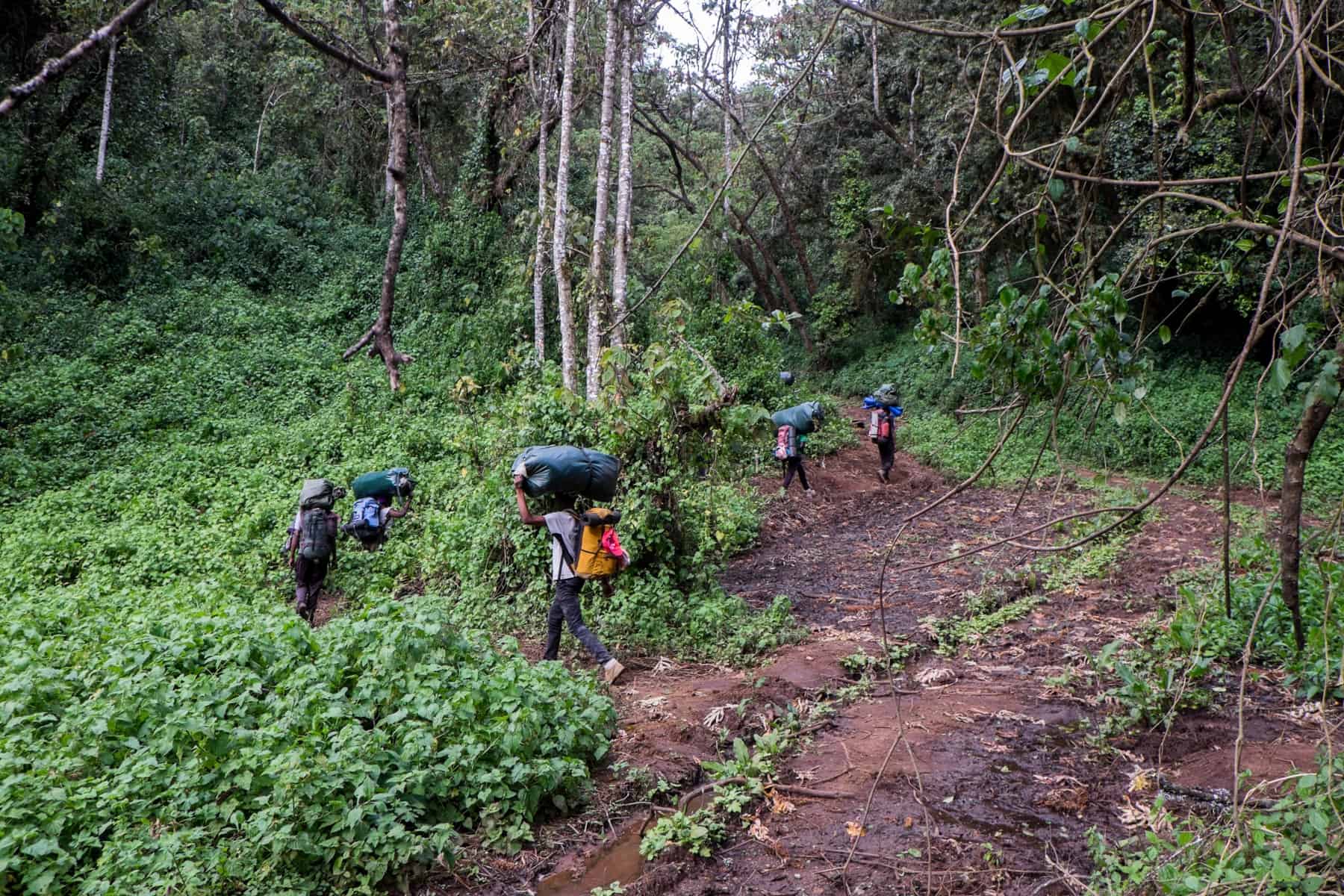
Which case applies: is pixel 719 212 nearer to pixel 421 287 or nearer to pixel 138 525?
pixel 421 287

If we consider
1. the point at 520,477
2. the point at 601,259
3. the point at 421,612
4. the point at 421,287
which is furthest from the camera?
the point at 421,287

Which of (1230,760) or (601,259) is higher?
(601,259)

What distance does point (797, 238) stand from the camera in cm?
2564

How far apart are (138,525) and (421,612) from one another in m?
6.92

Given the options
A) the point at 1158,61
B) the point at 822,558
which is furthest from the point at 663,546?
the point at 1158,61

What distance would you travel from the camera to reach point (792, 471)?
42.9 feet

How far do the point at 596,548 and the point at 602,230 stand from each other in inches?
234

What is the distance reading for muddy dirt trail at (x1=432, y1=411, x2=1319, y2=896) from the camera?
3.78 m

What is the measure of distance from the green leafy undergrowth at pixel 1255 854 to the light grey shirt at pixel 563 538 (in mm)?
3907

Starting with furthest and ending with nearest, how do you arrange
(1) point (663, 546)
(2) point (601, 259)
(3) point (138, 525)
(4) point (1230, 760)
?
(2) point (601, 259) → (3) point (138, 525) → (1) point (663, 546) → (4) point (1230, 760)

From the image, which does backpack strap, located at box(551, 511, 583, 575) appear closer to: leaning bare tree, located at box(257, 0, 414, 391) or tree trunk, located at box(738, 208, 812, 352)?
leaning bare tree, located at box(257, 0, 414, 391)

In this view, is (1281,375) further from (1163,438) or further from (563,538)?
(1163,438)

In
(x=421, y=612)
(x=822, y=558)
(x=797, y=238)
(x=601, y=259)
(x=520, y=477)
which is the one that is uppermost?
(x=797, y=238)

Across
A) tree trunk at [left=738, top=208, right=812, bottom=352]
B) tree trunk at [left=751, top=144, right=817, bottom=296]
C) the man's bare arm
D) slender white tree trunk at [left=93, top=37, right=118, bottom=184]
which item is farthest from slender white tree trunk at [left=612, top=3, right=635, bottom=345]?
slender white tree trunk at [left=93, top=37, right=118, bottom=184]
